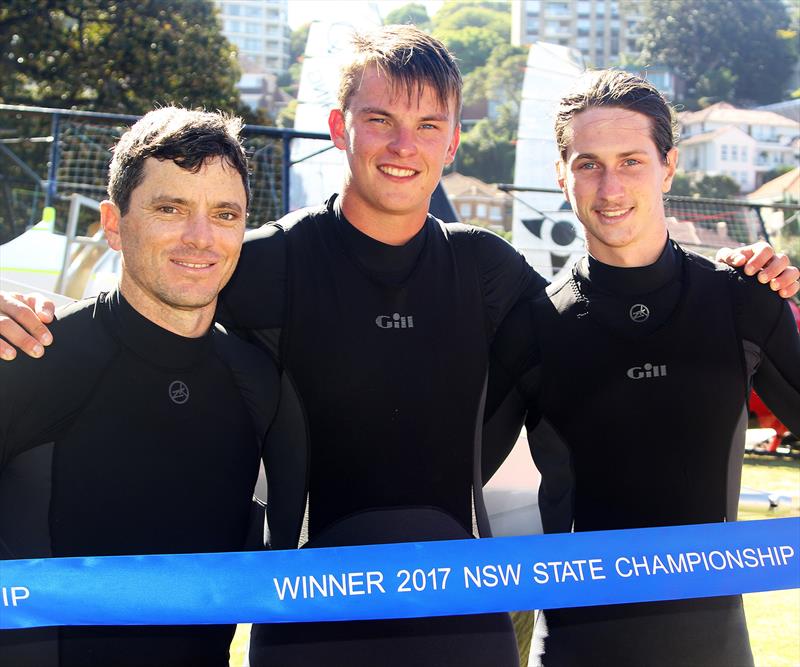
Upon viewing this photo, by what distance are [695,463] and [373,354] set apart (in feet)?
3.05

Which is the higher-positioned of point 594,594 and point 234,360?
point 234,360

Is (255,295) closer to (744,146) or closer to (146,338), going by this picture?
(146,338)

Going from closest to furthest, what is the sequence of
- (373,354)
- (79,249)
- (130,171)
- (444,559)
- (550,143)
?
1. (444,559)
2. (130,171)
3. (373,354)
4. (79,249)
5. (550,143)

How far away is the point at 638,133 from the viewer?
2.59 m

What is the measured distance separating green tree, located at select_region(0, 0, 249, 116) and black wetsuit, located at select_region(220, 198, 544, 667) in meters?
19.4

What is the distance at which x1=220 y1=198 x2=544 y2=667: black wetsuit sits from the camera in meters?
2.40

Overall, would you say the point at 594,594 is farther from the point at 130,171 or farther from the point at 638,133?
the point at 130,171

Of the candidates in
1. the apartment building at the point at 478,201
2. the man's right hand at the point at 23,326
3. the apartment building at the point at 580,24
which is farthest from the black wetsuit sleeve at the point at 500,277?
the apartment building at the point at 580,24

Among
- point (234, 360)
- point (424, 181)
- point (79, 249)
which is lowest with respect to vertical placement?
point (79, 249)

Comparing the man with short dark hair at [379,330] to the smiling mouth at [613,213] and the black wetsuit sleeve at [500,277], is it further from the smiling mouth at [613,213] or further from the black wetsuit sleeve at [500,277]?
the smiling mouth at [613,213]

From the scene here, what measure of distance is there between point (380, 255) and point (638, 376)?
79 centimetres

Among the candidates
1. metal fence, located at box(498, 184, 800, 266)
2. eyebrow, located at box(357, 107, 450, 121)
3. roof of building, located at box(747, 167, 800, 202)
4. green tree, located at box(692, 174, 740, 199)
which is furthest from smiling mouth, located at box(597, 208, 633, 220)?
green tree, located at box(692, 174, 740, 199)

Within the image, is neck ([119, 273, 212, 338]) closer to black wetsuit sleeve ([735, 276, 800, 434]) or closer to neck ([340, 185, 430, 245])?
neck ([340, 185, 430, 245])

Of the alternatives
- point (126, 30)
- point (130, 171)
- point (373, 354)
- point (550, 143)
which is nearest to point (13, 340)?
point (130, 171)
